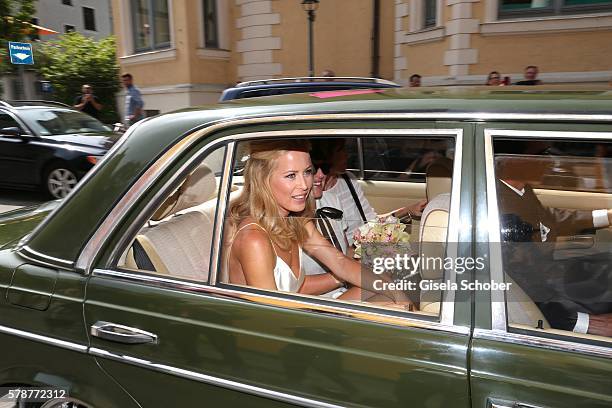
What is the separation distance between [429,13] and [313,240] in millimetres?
10271

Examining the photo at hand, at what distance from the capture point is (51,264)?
179 cm

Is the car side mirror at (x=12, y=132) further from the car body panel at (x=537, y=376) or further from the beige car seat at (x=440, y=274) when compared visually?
the car body panel at (x=537, y=376)

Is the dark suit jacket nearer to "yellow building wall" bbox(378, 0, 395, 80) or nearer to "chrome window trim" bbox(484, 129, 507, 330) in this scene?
"chrome window trim" bbox(484, 129, 507, 330)

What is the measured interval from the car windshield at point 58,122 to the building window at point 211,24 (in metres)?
6.51

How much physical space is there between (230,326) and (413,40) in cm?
1063

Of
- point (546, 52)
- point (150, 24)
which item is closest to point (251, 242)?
point (546, 52)

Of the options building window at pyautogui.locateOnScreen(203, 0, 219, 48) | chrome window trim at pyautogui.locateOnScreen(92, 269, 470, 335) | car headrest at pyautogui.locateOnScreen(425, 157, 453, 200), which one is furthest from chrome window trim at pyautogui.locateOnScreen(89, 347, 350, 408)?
building window at pyautogui.locateOnScreen(203, 0, 219, 48)

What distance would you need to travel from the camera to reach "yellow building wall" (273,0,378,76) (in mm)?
13164

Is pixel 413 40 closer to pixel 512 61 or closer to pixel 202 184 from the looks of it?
pixel 512 61

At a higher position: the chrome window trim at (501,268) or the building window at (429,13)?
the building window at (429,13)

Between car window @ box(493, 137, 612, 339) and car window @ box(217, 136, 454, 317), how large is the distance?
7.2 inches

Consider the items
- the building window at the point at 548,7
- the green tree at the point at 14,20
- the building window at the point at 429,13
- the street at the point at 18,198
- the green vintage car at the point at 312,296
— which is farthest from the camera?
the green tree at the point at 14,20

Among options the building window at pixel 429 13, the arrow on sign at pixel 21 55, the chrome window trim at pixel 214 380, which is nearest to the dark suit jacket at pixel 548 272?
the chrome window trim at pixel 214 380

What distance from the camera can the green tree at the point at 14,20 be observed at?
17.7 metres
